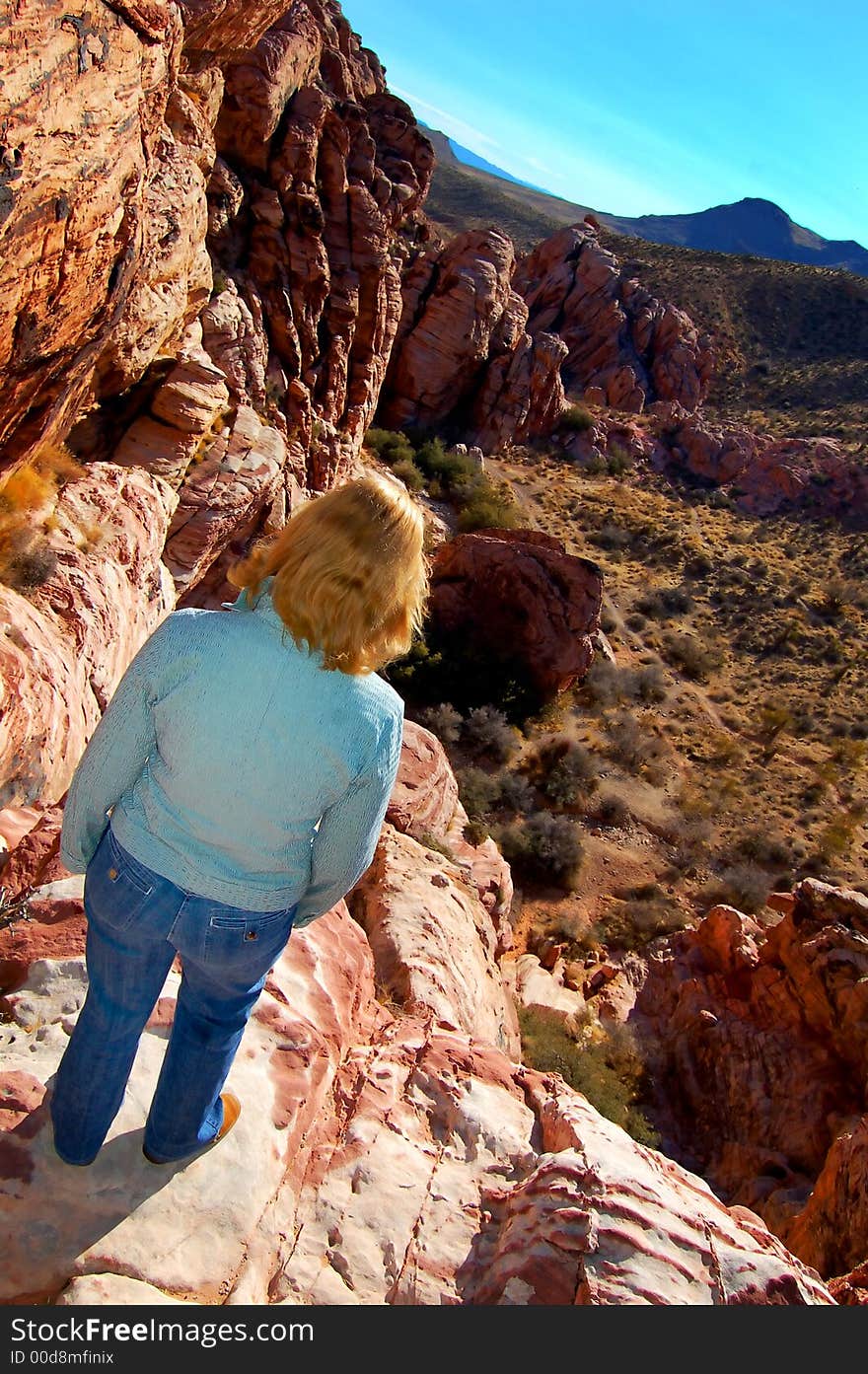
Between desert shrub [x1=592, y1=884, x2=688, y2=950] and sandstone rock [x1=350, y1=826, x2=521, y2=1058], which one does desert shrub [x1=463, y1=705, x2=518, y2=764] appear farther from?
sandstone rock [x1=350, y1=826, x2=521, y2=1058]

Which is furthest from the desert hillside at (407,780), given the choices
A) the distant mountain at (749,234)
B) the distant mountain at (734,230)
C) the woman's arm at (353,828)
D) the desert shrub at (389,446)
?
the distant mountain at (749,234)

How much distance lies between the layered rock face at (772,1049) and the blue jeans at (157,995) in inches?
214

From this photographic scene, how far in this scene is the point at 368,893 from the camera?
5.35m

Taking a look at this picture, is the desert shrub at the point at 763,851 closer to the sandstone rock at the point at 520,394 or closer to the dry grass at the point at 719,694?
the dry grass at the point at 719,694

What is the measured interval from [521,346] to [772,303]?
29755 mm

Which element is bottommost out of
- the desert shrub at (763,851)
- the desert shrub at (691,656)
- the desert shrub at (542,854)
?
the desert shrub at (542,854)

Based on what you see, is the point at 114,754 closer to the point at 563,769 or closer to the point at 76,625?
the point at 76,625

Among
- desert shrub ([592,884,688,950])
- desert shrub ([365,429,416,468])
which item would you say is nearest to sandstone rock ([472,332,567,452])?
desert shrub ([365,429,416,468])

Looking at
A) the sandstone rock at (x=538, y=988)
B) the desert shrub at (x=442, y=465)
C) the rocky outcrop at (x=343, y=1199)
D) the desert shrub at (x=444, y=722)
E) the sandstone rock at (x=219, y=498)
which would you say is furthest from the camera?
the desert shrub at (x=442, y=465)

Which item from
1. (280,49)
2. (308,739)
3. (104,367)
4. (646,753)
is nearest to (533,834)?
(646,753)

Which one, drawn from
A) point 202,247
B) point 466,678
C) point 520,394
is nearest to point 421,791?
point 202,247

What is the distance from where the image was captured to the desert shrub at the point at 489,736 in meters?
14.3

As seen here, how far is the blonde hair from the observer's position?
1678 millimetres

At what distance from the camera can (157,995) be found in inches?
83.7
